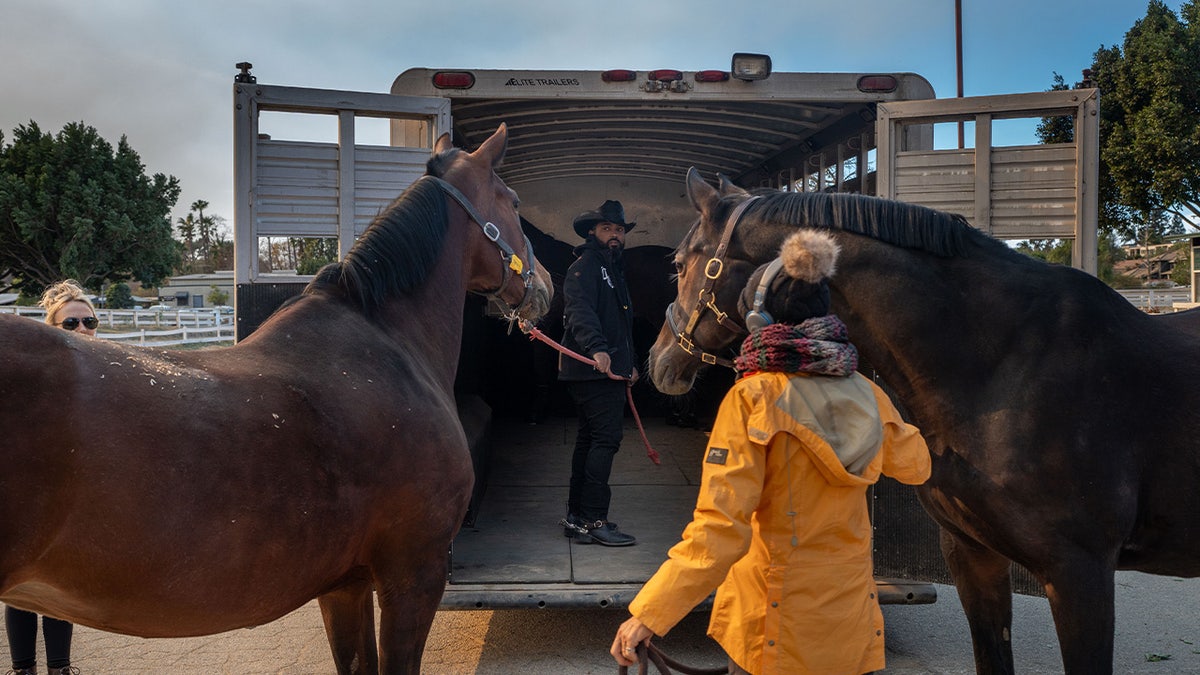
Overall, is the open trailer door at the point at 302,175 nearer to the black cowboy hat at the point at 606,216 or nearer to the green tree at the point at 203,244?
the black cowboy hat at the point at 606,216

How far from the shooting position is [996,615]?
9.49 feet

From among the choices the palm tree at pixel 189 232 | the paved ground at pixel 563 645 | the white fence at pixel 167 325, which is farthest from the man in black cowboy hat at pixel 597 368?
the palm tree at pixel 189 232

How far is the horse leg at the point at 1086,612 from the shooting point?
2438 mm

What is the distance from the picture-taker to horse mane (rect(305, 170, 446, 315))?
2832mm

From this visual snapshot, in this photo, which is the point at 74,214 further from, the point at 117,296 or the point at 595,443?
the point at 595,443

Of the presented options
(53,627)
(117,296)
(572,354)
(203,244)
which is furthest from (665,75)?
(203,244)

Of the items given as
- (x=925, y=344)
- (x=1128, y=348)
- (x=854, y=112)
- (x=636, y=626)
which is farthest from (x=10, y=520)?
(x=854, y=112)

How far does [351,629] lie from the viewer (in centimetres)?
278

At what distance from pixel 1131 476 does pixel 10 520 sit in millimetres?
3063

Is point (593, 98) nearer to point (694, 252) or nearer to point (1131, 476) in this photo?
point (694, 252)

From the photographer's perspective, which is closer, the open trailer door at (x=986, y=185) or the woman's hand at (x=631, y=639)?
the woman's hand at (x=631, y=639)

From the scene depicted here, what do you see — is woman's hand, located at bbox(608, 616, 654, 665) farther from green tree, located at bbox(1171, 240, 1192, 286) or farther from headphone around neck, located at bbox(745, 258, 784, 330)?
green tree, located at bbox(1171, 240, 1192, 286)

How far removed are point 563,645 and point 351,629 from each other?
1.67 m

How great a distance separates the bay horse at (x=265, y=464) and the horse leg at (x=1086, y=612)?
1913 millimetres
